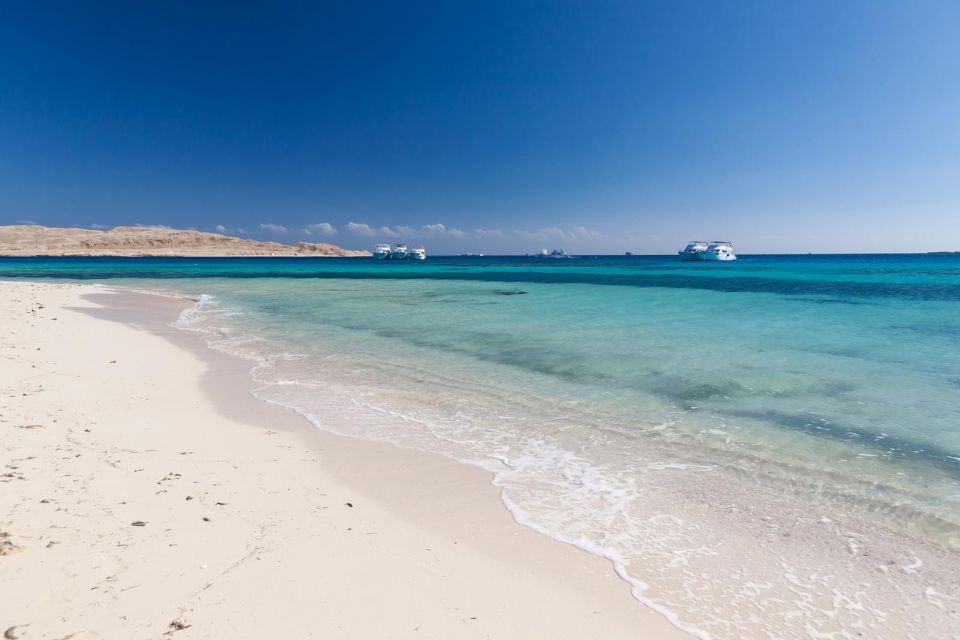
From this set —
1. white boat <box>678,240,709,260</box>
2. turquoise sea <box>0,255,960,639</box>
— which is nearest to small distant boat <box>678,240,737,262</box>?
white boat <box>678,240,709,260</box>

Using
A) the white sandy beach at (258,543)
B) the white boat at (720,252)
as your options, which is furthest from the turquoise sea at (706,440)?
the white boat at (720,252)

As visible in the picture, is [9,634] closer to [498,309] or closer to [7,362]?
[7,362]

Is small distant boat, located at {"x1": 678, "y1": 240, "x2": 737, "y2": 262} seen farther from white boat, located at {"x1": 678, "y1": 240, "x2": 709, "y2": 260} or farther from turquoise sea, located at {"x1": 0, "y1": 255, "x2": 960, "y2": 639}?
turquoise sea, located at {"x1": 0, "y1": 255, "x2": 960, "y2": 639}

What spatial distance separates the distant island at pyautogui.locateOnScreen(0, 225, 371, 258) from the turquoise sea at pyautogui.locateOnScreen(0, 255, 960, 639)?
528 ft

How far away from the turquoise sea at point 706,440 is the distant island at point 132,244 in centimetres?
16103

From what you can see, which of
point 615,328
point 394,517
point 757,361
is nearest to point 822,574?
point 394,517

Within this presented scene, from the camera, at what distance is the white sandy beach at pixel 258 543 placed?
3.30 metres

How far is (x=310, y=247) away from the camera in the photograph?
195 m

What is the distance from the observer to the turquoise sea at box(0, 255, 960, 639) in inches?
161

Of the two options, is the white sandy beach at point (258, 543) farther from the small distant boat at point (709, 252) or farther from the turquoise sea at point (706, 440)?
the small distant boat at point (709, 252)

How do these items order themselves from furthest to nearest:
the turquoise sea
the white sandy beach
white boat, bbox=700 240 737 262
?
white boat, bbox=700 240 737 262 < the turquoise sea < the white sandy beach

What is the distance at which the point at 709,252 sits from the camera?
5241 inches

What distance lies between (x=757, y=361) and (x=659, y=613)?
11.2 metres

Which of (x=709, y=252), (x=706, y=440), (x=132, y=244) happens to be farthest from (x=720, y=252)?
(x=132, y=244)
